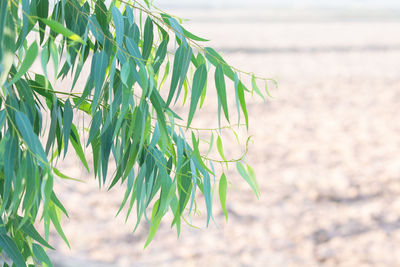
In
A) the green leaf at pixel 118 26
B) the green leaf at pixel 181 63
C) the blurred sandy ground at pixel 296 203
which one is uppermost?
the green leaf at pixel 118 26

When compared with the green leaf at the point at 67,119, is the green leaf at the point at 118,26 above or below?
above

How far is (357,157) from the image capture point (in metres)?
4.50

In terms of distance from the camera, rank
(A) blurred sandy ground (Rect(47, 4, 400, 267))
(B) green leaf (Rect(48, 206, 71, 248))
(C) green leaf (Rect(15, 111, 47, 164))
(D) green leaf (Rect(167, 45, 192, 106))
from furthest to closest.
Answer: (A) blurred sandy ground (Rect(47, 4, 400, 267)) < (B) green leaf (Rect(48, 206, 71, 248)) < (D) green leaf (Rect(167, 45, 192, 106)) < (C) green leaf (Rect(15, 111, 47, 164))

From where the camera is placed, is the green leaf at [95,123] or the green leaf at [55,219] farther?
the green leaf at [55,219]

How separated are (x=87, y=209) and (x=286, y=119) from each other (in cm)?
254

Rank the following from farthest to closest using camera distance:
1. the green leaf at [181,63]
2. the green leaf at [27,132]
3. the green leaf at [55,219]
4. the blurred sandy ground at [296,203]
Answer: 1. the blurred sandy ground at [296,203]
2. the green leaf at [55,219]
3. the green leaf at [181,63]
4. the green leaf at [27,132]

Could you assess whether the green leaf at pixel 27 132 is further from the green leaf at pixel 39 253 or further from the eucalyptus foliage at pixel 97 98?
the green leaf at pixel 39 253

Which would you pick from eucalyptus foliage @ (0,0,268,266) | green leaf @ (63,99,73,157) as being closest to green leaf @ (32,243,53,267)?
eucalyptus foliage @ (0,0,268,266)

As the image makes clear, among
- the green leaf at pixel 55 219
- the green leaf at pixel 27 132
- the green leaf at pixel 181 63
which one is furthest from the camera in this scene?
the green leaf at pixel 55 219

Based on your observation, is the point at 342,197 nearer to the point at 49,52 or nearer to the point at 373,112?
the point at 373,112

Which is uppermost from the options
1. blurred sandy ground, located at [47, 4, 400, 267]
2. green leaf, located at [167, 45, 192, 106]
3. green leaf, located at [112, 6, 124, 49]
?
green leaf, located at [112, 6, 124, 49]

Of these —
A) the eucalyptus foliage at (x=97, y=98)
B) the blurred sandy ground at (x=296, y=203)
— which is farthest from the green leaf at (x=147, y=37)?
the blurred sandy ground at (x=296, y=203)

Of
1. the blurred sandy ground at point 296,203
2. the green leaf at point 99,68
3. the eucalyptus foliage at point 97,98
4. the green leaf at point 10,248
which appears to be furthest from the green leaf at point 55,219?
the blurred sandy ground at point 296,203

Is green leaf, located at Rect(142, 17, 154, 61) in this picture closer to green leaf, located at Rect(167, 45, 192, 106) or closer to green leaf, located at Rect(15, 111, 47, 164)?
green leaf, located at Rect(167, 45, 192, 106)
